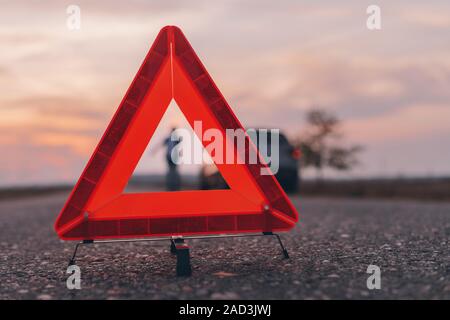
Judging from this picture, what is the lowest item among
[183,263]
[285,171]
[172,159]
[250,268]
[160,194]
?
[250,268]

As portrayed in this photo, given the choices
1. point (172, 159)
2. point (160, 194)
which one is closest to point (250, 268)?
point (160, 194)

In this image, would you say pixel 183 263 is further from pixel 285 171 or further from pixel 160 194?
pixel 285 171

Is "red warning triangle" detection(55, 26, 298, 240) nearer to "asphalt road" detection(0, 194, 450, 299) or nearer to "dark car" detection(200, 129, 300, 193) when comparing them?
"asphalt road" detection(0, 194, 450, 299)

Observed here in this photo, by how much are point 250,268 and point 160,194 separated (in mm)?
1384

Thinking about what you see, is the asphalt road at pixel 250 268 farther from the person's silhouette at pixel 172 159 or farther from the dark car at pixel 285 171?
the dark car at pixel 285 171

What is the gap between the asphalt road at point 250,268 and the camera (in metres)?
4.86

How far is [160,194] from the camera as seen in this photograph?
585 cm

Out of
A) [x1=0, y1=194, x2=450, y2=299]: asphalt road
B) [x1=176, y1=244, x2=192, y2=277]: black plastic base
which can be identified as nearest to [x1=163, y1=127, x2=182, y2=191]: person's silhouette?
[x1=0, y1=194, x2=450, y2=299]: asphalt road

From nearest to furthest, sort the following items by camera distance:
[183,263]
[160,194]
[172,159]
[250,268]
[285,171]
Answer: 1. [183,263]
2. [160,194]
3. [250,268]
4. [172,159]
5. [285,171]

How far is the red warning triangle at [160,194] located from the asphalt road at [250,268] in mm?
566

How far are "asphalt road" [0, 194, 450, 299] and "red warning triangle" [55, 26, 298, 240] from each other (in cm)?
57

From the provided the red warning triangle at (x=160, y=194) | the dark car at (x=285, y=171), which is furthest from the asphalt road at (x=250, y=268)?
the dark car at (x=285, y=171)

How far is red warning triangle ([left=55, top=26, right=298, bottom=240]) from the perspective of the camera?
5.59 m

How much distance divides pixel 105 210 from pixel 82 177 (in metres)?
0.46
